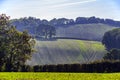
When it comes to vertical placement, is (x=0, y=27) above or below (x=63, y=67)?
above

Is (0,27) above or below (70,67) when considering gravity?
above

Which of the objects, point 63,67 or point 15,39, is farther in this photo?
point 15,39

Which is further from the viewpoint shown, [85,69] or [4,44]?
[4,44]

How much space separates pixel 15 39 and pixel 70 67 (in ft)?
141

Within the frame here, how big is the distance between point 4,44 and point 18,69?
24.0 metres

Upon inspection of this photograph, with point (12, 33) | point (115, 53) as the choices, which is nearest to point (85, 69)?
point (12, 33)

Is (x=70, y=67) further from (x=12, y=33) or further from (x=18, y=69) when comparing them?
(x=12, y=33)

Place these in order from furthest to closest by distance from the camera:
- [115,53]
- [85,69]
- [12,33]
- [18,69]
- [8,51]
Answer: [115,53] < [12,33] < [8,51] < [18,69] < [85,69]

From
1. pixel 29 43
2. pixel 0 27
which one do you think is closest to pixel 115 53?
pixel 29 43

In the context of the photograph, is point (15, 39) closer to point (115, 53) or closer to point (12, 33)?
point (12, 33)

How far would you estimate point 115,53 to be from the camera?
147375 mm

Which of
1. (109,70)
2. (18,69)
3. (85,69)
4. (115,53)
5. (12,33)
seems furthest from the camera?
(115,53)

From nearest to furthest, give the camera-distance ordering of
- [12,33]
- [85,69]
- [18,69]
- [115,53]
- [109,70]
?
[109,70]
[85,69]
[18,69]
[12,33]
[115,53]

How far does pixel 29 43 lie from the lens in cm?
12375
